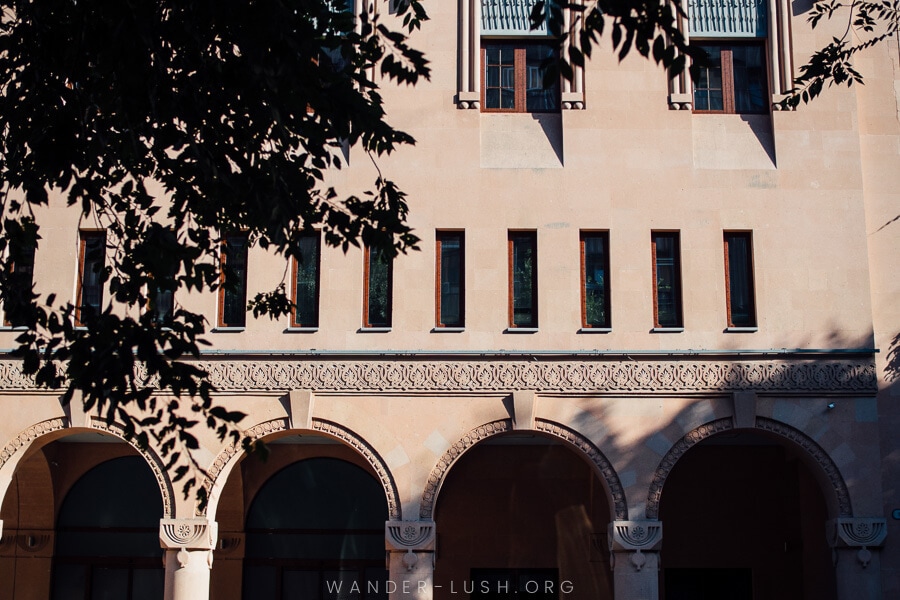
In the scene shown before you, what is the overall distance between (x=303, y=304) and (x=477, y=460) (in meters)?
5.46

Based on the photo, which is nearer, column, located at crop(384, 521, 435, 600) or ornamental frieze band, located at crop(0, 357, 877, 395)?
column, located at crop(384, 521, 435, 600)

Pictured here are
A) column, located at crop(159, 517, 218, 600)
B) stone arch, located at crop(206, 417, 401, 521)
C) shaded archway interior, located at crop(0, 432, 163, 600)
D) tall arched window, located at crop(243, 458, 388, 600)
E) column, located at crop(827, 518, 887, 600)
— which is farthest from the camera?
tall arched window, located at crop(243, 458, 388, 600)

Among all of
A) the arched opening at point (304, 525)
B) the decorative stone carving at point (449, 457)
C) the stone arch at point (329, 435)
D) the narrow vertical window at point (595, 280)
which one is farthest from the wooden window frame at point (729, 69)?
the arched opening at point (304, 525)

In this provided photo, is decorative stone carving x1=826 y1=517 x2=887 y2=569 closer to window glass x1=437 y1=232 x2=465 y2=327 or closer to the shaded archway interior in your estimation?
window glass x1=437 y1=232 x2=465 y2=327

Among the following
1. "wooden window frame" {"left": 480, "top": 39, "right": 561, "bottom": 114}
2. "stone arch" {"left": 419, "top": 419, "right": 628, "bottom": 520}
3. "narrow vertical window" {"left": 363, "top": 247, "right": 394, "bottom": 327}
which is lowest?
"stone arch" {"left": 419, "top": 419, "right": 628, "bottom": 520}

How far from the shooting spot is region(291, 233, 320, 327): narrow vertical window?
59.5 ft

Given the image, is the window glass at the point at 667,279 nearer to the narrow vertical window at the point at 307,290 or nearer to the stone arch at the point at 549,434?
the stone arch at the point at 549,434

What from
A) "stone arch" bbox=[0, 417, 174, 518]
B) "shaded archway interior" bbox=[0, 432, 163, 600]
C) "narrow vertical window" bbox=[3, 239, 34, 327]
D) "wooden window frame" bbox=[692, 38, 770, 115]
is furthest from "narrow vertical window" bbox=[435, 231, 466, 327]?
"narrow vertical window" bbox=[3, 239, 34, 327]

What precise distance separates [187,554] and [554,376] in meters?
6.13

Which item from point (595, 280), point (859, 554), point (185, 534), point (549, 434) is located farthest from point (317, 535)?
point (859, 554)

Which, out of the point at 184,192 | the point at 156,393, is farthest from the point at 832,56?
the point at 156,393

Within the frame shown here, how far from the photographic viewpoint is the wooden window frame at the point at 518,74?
18.8 m

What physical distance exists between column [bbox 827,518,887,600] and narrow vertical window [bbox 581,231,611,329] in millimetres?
4650

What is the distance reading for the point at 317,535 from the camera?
2170cm
